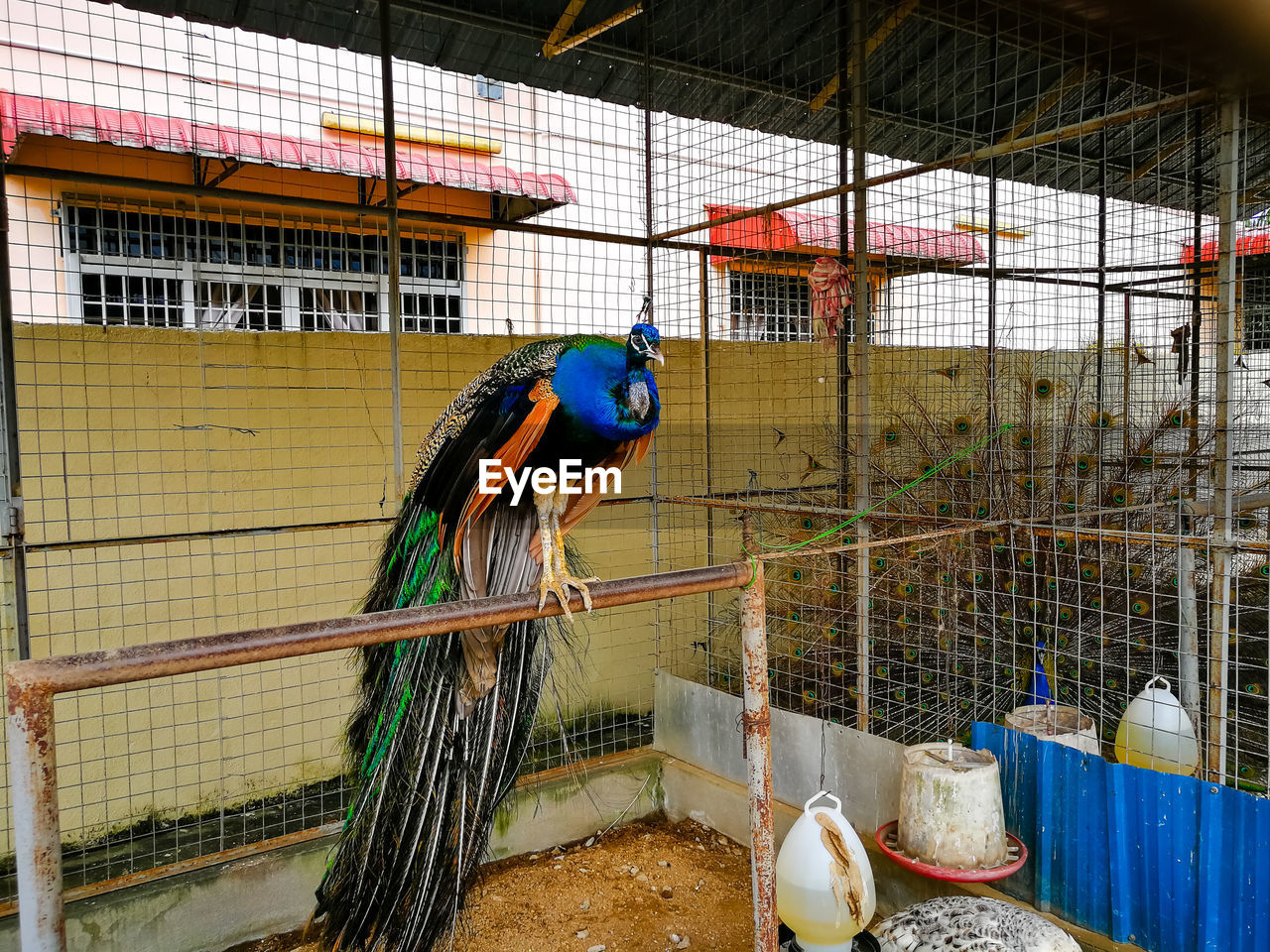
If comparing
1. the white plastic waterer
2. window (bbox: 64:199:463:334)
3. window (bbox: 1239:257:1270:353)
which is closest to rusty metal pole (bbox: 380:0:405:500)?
window (bbox: 64:199:463:334)


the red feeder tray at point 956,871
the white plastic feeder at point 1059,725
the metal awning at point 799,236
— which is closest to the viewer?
the red feeder tray at point 956,871

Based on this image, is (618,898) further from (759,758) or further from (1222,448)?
(1222,448)

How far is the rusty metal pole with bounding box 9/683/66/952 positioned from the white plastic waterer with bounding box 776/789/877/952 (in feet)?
5.56

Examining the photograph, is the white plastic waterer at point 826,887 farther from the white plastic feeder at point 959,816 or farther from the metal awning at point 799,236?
the metal awning at point 799,236

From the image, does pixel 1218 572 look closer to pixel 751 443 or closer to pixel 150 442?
pixel 751 443

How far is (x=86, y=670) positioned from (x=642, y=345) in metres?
1.55

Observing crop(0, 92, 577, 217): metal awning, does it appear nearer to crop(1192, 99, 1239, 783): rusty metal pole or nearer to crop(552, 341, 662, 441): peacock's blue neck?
crop(552, 341, 662, 441): peacock's blue neck

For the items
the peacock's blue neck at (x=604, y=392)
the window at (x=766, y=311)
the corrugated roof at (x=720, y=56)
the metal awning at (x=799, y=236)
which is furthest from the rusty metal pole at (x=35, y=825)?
the corrugated roof at (x=720, y=56)

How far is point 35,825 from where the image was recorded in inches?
43.6

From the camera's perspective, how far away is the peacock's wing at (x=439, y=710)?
227 cm

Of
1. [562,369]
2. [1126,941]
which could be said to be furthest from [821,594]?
[562,369]

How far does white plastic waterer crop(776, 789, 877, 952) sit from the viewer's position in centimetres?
224

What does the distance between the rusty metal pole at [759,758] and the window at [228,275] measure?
7.69ft

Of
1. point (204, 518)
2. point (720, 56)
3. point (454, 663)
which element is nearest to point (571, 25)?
point (720, 56)
